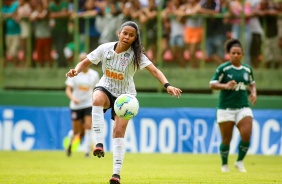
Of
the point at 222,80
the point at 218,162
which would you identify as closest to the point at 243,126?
the point at 222,80

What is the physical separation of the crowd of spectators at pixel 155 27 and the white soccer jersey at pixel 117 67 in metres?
10.7

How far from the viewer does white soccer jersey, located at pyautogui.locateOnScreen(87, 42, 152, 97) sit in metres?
11.6

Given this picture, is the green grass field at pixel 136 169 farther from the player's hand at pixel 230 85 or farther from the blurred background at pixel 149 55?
the player's hand at pixel 230 85

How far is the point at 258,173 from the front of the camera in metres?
14.6

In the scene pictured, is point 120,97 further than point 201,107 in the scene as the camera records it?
No

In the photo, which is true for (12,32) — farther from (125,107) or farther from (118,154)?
(125,107)

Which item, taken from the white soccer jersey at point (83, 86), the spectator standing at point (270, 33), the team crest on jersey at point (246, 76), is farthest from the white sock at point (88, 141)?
the team crest on jersey at point (246, 76)

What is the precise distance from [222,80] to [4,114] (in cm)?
969

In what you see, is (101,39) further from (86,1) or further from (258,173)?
(258,173)

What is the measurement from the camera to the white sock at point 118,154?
11180 millimetres

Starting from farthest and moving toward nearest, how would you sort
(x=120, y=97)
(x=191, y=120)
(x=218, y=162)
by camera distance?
(x=191, y=120)
(x=218, y=162)
(x=120, y=97)

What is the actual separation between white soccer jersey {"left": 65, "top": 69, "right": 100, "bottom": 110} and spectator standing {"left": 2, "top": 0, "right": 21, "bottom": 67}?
4.51m

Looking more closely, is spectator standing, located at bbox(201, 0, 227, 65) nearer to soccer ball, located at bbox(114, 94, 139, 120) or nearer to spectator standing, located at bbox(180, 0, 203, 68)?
spectator standing, located at bbox(180, 0, 203, 68)

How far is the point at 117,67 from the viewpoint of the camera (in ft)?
38.2
